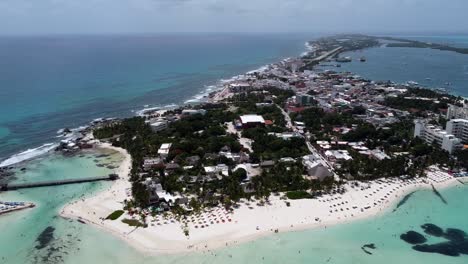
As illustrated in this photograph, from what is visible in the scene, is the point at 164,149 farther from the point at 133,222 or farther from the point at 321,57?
the point at 321,57

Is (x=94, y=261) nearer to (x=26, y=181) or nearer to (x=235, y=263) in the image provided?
(x=235, y=263)

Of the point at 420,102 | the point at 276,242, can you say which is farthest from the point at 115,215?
the point at 420,102

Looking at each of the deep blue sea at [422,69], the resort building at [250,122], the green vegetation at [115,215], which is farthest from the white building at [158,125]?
the deep blue sea at [422,69]

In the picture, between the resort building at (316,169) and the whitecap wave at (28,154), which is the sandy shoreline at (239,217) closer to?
the resort building at (316,169)

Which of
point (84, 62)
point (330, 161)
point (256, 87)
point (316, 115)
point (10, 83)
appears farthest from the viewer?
point (84, 62)

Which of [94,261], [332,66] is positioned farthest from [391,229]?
[332,66]

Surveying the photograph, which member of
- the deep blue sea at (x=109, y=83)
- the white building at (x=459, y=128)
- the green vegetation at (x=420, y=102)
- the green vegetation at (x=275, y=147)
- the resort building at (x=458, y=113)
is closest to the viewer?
the green vegetation at (x=275, y=147)
